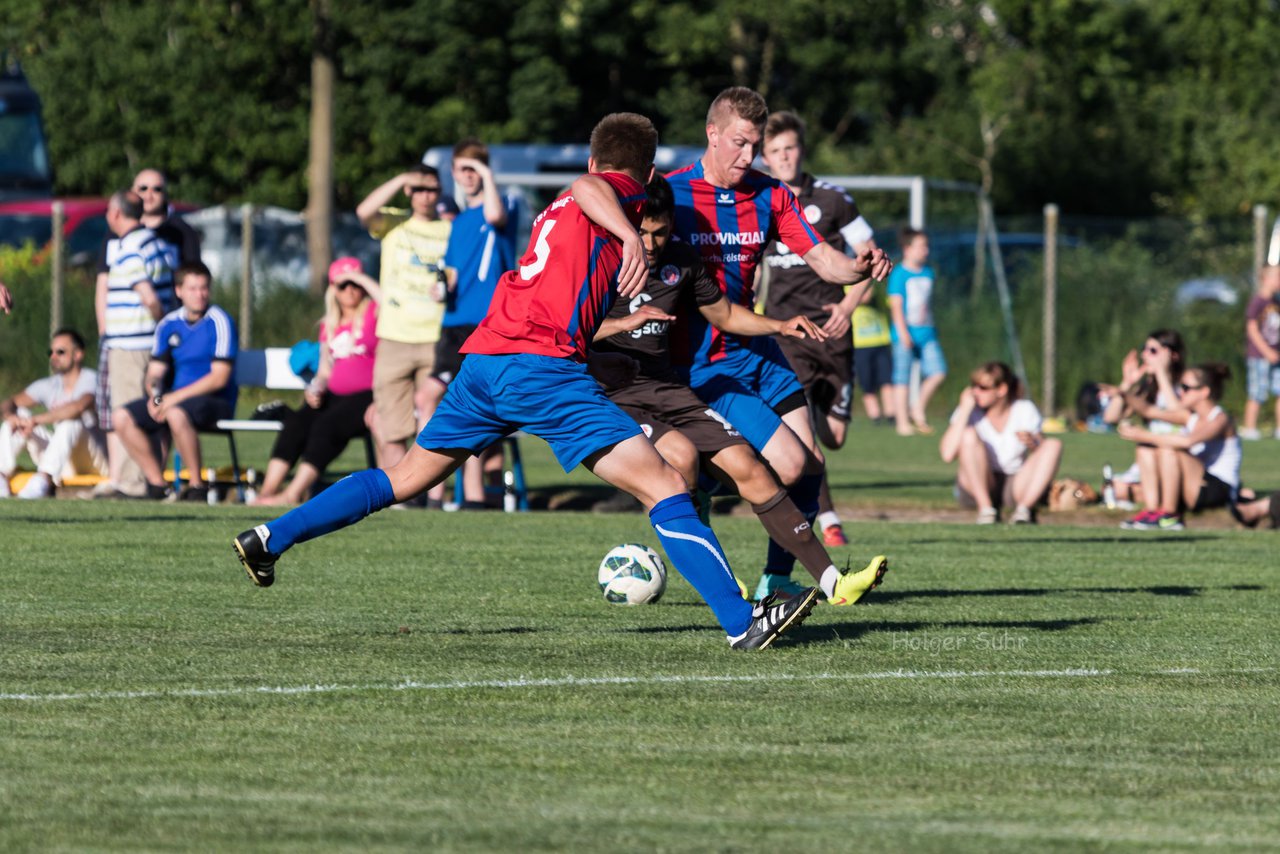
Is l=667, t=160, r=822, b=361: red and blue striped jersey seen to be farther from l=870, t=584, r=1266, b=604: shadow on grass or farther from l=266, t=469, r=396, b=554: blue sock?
l=266, t=469, r=396, b=554: blue sock

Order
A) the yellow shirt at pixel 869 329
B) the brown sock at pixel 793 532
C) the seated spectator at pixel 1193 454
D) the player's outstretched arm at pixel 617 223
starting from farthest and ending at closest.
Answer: the yellow shirt at pixel 869 329
the seated spectator at pixel 1193 454
the brown sock at pixel 793 532
the player's outstretched arm at pixel 617 223

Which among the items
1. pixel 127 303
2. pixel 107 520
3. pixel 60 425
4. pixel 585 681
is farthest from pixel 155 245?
pixel 585 681

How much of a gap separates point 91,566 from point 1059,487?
286 inches

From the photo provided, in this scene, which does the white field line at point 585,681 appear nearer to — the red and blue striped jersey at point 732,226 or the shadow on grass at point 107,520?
the red and blue striped jersey at point 732,226

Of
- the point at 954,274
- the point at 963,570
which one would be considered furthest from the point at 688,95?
the point at 963,570

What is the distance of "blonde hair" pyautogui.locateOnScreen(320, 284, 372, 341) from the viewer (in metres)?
14.9

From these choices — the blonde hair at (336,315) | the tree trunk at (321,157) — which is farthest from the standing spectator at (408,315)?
the tree trunk at (321,157)

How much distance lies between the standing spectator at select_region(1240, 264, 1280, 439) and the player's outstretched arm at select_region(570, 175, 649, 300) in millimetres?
16030

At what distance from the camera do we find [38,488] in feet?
48.9

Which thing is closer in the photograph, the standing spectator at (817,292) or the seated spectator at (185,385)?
the standing spectator at (817,292)

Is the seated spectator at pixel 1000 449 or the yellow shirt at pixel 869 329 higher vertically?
the yellow shirt at pixel 869 329

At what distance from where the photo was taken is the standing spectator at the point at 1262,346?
22.3 m

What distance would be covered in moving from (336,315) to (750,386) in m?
6.56

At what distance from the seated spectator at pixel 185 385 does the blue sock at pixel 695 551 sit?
7.76m
